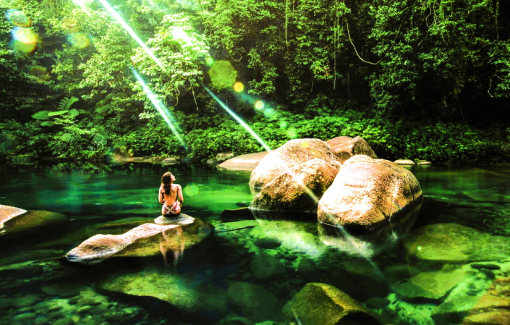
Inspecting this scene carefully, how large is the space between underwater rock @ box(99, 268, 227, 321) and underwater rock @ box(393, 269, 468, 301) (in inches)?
74.8

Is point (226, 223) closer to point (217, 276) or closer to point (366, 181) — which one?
point (217, 276)

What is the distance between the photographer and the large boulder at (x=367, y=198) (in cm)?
538

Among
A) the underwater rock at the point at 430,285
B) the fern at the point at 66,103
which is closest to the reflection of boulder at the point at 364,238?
the underwater rock at the point at 430,285

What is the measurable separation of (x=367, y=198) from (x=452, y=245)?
→ 1.34 metres

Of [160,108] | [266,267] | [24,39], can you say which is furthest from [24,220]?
[24,39]

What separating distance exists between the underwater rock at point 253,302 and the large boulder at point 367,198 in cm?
237

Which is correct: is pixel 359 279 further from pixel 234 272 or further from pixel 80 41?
pixel 80 41

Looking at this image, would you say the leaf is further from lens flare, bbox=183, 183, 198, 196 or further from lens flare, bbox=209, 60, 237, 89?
lens flare, bbox=183, 183, 198, 196

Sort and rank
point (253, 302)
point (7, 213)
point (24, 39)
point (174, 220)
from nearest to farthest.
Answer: point (253, 302)
point (174, 220)
point (7, 213)
point (24, 39)

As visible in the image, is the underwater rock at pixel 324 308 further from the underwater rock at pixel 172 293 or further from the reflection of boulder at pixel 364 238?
the reflection of boulder at pixel 364 238

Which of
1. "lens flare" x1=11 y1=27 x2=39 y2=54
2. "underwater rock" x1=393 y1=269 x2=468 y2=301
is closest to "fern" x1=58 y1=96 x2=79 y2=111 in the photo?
"lens flare" x1=11 y1=27 x2=39 y2=54

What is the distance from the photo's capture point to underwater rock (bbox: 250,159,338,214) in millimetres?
6758

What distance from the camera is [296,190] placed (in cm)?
673

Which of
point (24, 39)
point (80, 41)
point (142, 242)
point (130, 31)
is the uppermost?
point (24, 39)
